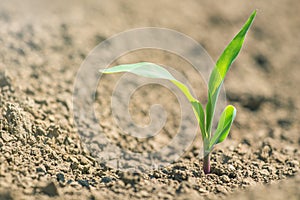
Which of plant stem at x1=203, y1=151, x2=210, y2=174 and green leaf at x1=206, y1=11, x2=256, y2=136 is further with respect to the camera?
plant stem at x1=203, y1=151, x2=210, y2=174

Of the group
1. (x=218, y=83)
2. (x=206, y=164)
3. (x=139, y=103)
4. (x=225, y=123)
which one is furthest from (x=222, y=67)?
(x=139, y=103)

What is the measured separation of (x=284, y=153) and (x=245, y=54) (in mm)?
1143

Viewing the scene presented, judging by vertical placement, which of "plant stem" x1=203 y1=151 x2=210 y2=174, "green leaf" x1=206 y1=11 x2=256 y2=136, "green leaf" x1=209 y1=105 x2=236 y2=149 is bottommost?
"plant stem" x1=203 y1=151 x2=210 y2=174

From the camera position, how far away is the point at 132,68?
1582mm

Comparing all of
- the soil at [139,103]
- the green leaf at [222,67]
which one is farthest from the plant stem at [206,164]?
the green leaf at [222,67]

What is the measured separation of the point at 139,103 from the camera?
99.0 inches

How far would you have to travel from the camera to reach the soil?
1677 mm

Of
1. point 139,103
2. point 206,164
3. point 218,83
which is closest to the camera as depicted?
point 218,83

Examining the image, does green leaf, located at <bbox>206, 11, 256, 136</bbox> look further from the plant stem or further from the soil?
the soil

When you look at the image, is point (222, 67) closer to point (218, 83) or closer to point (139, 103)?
point (218, 83)

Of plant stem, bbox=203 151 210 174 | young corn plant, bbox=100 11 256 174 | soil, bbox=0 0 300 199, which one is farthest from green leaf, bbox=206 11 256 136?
soil, bbox=0 0 300 199

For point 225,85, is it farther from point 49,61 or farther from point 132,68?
point 132,68

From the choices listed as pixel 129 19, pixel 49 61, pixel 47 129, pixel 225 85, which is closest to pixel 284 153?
pixel 225 85

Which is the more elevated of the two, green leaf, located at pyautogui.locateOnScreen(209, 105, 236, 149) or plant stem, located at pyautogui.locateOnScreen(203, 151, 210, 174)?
green leaf, located at pyautogui.locateOnScreen(209, 105, 236, 149)
